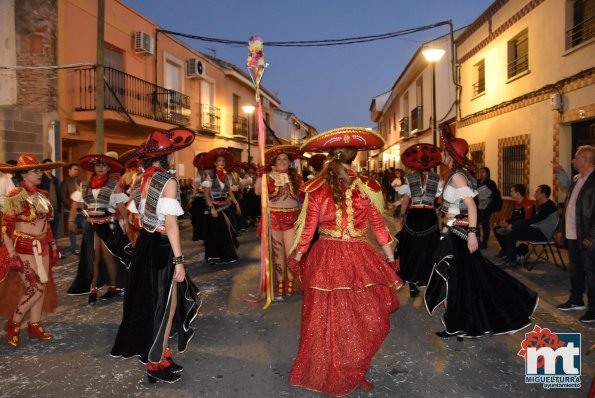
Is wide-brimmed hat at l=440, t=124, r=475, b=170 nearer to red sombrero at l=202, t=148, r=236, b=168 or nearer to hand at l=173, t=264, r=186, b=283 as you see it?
hand at l=173, t=264, r=186, b=283

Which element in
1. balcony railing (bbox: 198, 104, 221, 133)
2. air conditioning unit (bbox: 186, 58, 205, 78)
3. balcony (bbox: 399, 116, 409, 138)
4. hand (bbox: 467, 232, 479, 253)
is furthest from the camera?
balcony (bbox: 399, 116, 409, 138)

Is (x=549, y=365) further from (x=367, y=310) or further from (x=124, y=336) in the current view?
(x=124, y=336)

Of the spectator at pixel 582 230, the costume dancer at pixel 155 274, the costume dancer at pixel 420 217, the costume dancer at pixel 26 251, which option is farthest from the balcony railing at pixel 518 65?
the costume dancer at pixel 26 251

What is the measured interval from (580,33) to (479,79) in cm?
587

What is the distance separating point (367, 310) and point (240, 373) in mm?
1293

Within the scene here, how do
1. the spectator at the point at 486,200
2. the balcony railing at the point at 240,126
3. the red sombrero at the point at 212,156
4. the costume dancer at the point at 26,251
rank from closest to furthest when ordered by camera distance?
the costume dancer at the point at 26,251 → the red sombrero at the point at 212,156 → the spectator at the point at 486,200 → the balcony railing at the point at 240,126

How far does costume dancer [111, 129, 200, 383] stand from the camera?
3750 millimetres

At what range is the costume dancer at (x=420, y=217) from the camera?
6.19 metres

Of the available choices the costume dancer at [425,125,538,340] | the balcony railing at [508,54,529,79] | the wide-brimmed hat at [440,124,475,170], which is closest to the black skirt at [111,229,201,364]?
the costume dancer at [425,125,538,340]

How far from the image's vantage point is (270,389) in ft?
12.0

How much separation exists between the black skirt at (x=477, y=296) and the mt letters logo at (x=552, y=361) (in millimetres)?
275

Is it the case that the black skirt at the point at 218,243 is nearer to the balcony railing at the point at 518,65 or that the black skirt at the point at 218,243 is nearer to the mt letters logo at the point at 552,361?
the mt letters logo at the point at 552,361

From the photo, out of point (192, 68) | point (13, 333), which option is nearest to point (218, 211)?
point (13, 333)

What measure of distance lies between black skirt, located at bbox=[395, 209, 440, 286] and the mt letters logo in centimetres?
175
